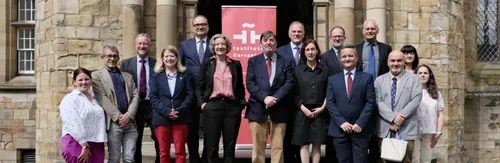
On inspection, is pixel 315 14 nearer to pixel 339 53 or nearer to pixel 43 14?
pixel 339 53

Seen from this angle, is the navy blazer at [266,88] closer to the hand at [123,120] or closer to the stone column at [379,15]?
the hand at [123,120]

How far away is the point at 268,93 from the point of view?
6.38m

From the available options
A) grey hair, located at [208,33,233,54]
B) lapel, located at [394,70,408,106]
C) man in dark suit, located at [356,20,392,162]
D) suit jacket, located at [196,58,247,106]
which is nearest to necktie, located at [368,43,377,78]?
man in dark suit, located at [356,20,392,162]

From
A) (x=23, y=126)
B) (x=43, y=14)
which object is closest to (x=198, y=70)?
(x=43, y=14)

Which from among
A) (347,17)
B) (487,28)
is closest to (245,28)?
(347,17)

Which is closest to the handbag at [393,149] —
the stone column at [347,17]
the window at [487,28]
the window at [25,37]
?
the stone column at [347,17]

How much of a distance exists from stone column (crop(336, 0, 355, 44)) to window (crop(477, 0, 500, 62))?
5050 millimetres

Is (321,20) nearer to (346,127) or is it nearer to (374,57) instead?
(374,57)

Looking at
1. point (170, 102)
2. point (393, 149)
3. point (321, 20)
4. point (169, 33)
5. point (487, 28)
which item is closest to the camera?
point (393, 149)

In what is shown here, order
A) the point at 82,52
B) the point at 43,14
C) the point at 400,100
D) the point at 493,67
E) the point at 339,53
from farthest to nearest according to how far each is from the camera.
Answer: the point at 493,67
the point at 43,14
the point at 82,52
the point at 339,53
the point at 400,100

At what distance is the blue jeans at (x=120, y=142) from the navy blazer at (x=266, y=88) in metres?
1.33

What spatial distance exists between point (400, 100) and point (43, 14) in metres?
7.40

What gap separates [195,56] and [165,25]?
2.73m

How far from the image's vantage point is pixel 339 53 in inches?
261
